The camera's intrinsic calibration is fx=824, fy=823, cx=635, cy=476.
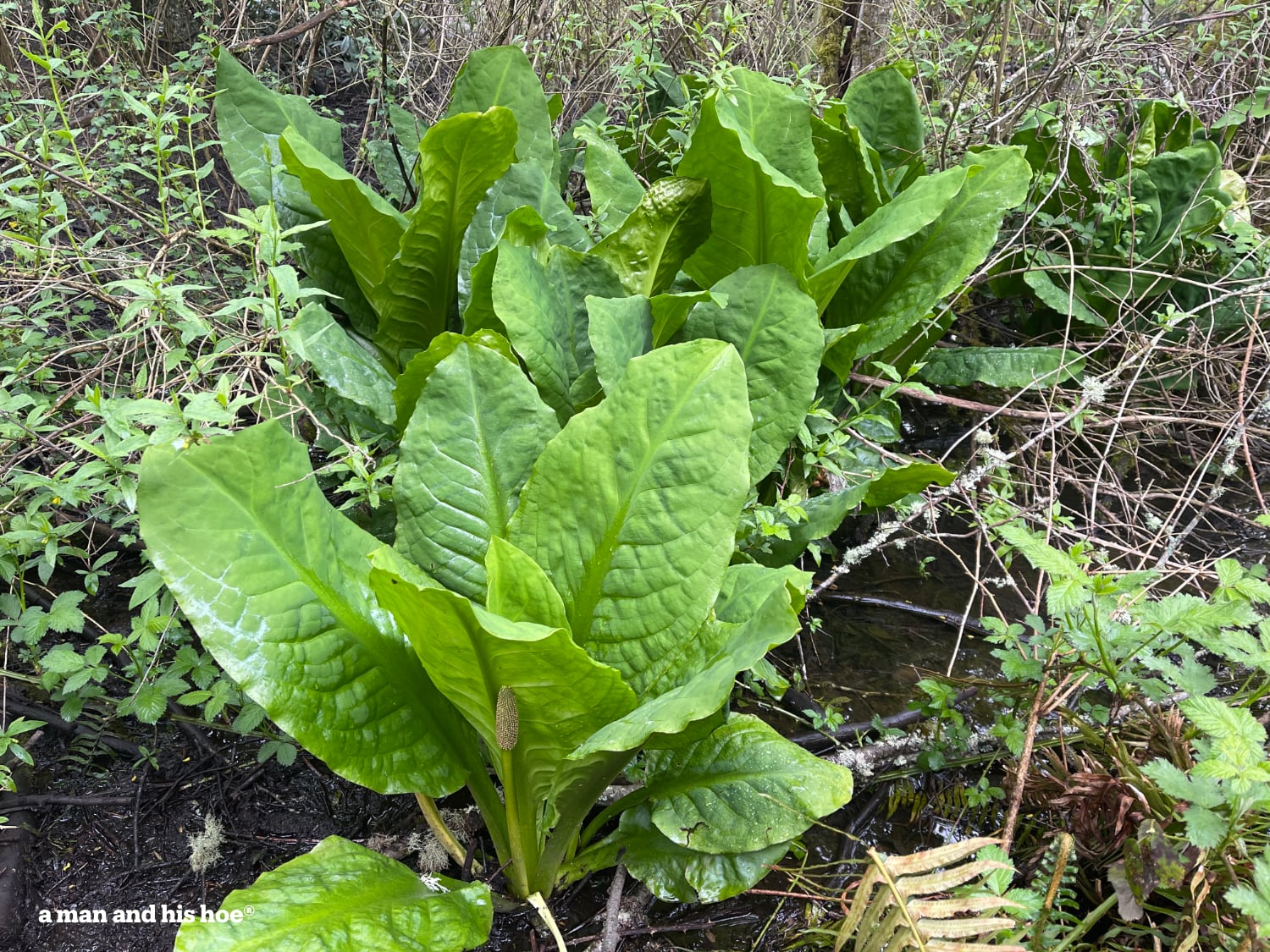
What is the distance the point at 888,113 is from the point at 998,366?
0.86 m

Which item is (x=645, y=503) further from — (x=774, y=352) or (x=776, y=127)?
(x=776, y=127)

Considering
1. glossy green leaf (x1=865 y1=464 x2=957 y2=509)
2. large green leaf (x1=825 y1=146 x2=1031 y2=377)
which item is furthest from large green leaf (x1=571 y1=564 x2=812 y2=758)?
large green leaf (x1=825 y1=146 x2=1031 y2=377)

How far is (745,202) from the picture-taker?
195 cm

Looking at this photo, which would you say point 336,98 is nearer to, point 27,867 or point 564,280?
point 564,280

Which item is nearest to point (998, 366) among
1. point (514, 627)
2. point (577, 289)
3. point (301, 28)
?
point (577, 289)

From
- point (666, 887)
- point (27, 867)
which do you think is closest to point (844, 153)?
point (666, 887)

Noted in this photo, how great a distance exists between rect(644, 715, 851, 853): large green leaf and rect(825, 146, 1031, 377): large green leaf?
111cm

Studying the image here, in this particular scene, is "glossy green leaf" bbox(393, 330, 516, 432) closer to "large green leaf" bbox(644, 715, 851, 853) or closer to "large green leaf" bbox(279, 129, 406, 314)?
"large green leaf" bbox(279, 129, 406, 314)

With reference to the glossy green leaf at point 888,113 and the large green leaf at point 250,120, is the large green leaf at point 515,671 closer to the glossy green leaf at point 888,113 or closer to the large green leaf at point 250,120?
the large green leaf at point 250,120

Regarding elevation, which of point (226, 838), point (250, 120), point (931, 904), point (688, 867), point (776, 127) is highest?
point (776, 127)

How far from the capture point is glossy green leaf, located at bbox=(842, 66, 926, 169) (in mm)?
2510

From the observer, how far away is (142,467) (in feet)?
3.68

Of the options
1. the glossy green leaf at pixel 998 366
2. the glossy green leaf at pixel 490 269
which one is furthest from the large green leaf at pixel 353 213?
the glossy green leaf at pixel 998 366

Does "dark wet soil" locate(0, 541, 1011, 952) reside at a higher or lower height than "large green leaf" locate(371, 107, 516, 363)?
lower
